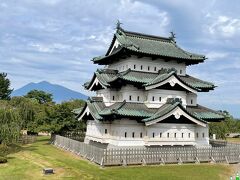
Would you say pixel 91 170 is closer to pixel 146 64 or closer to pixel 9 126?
pixel 9 126

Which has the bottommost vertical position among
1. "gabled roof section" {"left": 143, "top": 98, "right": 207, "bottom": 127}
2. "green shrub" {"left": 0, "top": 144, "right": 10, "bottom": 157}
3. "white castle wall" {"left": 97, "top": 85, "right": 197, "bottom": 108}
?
"green shrub" {"left": 0, "top": 144, "right": 10, "bottom": 157}

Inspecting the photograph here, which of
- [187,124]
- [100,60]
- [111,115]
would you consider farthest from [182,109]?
[100,60]

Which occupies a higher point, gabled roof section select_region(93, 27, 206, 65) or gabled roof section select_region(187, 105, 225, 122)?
gabled roof section select_region(93, 27, 206, 65)

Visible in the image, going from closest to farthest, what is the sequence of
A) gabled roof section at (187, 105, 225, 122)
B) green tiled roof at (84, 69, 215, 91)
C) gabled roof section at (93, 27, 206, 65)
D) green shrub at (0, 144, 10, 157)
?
green shrub at (0, 144, 10, 157), green tiled roof at (84, 69, 215, 91), gabled roof section at (93, 27, 206, 65), gabled roof section at (187, 105, 225, 122)

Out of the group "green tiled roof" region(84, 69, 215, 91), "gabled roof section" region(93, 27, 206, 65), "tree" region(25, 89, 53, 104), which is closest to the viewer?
"green tiled roof" region(84, 69, 215, 91)

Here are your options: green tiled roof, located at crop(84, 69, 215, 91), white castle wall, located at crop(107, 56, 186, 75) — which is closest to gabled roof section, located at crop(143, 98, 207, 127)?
green tiled roof, located at crop(84, 69, 215, 91)

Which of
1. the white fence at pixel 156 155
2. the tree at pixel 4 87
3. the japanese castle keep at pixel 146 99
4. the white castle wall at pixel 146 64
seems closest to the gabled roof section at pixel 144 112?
the japanese castle keep at pixel 146 99

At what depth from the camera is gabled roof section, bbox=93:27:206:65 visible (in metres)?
36.0

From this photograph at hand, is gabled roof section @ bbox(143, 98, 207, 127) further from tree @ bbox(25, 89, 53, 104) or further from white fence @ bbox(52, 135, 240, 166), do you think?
tree @ bbox(25, 89, 53, 104)

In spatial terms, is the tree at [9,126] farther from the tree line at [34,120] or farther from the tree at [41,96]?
the tree at [41,96]

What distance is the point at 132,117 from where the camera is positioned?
33031 mm

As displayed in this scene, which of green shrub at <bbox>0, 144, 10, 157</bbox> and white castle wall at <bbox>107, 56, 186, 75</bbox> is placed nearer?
green shrub at <bbox>0, 144, 10, 157</bbox>

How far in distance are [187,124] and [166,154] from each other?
585cm

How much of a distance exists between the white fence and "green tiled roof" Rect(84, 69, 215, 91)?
739 cm
